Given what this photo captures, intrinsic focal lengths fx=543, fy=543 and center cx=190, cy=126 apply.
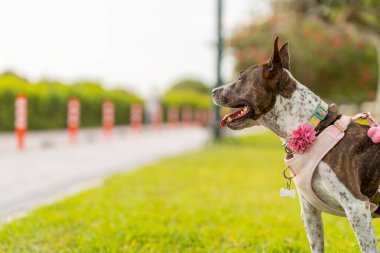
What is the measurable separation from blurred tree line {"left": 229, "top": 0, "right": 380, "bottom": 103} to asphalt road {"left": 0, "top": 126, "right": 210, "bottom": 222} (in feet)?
19.3

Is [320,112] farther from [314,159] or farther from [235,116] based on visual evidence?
[235,116]

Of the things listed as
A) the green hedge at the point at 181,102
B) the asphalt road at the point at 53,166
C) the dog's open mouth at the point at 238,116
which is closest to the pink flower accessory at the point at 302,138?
the dog's open mouth at the point at 238,116

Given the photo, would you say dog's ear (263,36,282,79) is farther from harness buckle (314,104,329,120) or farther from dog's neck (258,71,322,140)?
harness buckle (314,104,329,120)

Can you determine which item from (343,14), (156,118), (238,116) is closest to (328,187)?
(238,116)

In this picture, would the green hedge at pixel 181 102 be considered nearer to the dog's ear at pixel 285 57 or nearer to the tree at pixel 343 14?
the tree at pixel 343 14

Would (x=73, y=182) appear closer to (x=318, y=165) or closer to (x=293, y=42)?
(x=318, y=165)

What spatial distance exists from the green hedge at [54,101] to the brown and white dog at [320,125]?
44.7 ft

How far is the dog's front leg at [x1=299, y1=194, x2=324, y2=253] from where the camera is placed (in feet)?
10.5

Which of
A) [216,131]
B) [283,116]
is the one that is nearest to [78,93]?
[216,131]

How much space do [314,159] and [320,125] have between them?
0.20 m

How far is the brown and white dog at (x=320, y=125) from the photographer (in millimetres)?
2771

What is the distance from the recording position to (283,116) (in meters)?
2.96

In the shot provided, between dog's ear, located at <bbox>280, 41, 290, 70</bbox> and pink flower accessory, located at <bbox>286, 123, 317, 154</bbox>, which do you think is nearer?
pink flower accessory, located at <bbox>286, 123, 317, 154</bbox>

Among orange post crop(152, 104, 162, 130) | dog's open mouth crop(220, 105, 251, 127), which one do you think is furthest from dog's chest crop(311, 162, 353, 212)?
orange post crop(152, 104, 162, 130)
